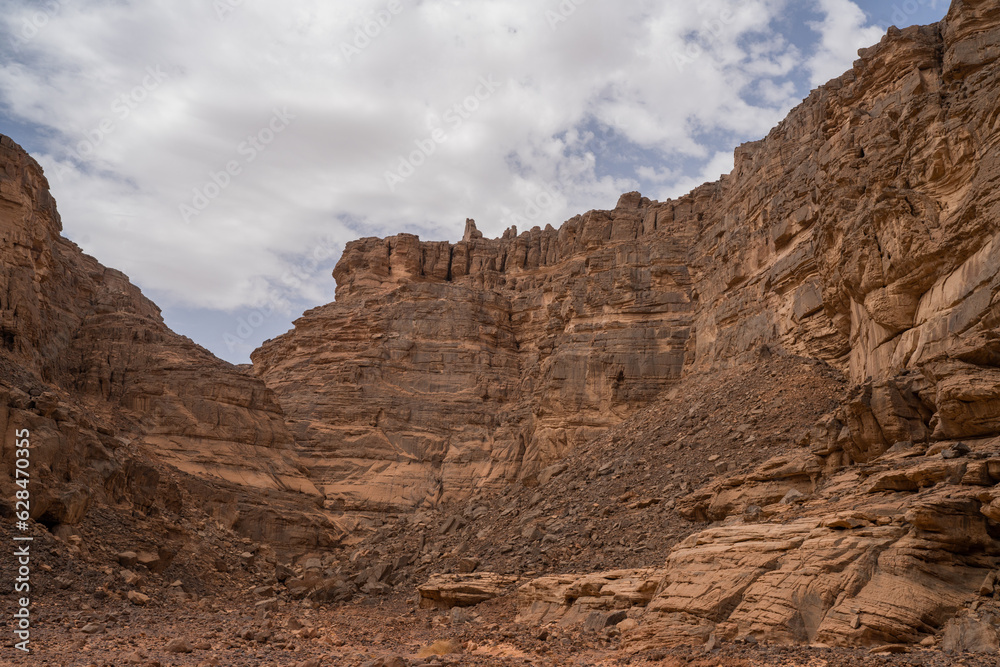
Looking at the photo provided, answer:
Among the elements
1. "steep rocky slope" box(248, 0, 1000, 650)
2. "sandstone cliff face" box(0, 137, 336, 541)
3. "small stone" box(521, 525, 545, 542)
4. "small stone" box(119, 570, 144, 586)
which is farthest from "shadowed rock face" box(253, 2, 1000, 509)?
"small stone" box(119, 570, 144, 586)

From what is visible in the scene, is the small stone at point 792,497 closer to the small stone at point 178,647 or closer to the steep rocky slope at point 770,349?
the steep rocky slope at point 770,349

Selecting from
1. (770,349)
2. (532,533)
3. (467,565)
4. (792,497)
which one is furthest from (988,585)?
(770,349)

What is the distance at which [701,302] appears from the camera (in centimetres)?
4425

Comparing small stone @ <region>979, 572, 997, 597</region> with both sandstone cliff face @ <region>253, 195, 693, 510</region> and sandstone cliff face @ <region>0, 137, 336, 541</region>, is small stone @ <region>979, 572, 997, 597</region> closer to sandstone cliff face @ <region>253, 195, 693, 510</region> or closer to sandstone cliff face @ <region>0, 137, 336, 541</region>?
sandstone cliff face @ <region>0, 137, 336, 541</region>

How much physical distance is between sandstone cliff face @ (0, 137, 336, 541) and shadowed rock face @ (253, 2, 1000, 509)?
20.0 ft

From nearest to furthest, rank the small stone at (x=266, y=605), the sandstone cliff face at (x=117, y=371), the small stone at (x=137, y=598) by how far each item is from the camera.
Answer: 1. the small stone at (x=137, y=598)
2. the small stone at (x=266, y=605)
3. the sandstone cliff face at (x=117, y=371)

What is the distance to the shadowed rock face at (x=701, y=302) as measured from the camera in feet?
55.6

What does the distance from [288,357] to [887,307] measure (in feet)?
174

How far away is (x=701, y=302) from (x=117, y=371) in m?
36.9

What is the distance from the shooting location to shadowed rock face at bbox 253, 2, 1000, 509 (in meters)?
16.9

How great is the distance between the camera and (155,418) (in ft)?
148

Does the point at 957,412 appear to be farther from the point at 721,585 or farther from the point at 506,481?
the point at 506,481

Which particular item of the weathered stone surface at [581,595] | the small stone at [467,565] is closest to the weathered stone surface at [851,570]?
the weathered stone surface at [581,595]

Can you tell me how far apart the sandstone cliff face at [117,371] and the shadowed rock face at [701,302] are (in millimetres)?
6109
